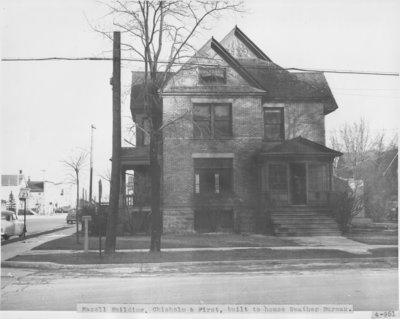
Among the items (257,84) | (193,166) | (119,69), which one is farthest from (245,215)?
(119,69)

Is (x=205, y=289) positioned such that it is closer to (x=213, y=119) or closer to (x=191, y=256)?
(x=191, y=256)

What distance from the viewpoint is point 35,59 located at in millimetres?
9109

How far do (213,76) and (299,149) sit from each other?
172 inches

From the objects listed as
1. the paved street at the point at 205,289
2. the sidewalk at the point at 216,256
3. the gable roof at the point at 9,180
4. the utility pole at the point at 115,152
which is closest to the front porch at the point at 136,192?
the sidewalk at the point at 216,256

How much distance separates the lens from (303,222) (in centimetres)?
1603

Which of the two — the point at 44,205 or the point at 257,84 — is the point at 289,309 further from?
the point at 44,205

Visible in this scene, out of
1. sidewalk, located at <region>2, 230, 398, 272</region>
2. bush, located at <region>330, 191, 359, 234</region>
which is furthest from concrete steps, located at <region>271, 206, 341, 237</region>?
sidewalk, located at <region>2, 230, 398, 272</region>

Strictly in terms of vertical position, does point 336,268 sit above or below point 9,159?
below

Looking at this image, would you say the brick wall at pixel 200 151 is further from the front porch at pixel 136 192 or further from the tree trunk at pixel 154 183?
the tree trunk at pixel 154 183

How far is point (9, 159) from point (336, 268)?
23.5ft

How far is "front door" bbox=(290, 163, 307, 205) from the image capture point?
1788cm

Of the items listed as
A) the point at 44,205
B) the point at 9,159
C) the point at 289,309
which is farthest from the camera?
the point at 44,205

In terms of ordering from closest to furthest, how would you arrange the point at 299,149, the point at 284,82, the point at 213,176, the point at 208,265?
the point at 208,265, the point at 213,176, the point at 299,149, the point at 284,82

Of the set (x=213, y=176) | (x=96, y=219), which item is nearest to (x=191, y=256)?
(x=213, y=176)
